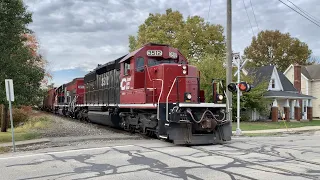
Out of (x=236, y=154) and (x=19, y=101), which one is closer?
(x=236, y=154)

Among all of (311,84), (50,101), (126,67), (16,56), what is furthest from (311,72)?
(16,56)

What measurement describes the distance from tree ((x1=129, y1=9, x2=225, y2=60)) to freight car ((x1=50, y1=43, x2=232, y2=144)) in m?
23.7

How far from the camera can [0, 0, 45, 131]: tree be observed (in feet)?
47.9

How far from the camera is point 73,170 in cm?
830

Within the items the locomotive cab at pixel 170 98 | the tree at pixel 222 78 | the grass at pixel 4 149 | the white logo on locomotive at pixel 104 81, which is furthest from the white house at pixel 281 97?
the grass at pixel 4 149

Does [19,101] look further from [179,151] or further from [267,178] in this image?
[267,178]

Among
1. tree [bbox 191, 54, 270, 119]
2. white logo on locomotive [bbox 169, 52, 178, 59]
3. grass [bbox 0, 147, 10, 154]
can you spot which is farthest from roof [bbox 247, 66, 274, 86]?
grass [bbox 0, 147, 10, 154]

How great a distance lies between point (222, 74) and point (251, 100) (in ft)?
12.3

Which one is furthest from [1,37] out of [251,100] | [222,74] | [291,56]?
[291,56]

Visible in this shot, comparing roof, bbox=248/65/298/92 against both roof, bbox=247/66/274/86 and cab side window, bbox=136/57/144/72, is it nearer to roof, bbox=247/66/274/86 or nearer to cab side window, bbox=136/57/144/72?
roof, bbox=247/66/274/86

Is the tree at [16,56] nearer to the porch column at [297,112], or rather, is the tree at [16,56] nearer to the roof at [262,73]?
the roof at [262,73]

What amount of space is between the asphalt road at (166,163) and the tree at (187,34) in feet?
97.8

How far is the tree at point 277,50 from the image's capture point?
65.2 metres

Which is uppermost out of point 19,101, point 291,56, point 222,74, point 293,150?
point 291,56
